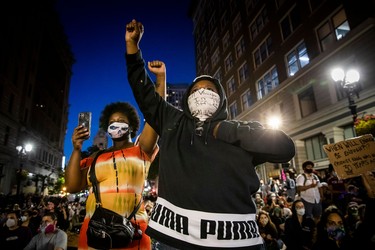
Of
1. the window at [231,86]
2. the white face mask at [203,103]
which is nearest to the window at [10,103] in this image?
the window at [231,86]

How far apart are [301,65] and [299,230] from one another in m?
15.9

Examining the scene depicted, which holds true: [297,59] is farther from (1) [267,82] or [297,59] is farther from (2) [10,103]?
(2) [10,103]

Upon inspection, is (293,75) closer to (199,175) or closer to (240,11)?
(240,11)

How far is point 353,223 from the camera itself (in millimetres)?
6363

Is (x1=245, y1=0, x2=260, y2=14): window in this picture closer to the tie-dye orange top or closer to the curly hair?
the curly hair

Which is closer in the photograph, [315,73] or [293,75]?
[315,73]

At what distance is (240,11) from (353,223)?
28.7 m

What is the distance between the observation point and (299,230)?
6.54m

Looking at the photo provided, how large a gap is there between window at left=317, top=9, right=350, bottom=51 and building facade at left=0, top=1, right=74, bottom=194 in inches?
919

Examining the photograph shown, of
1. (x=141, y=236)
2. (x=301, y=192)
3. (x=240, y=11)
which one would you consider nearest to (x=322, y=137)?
(x=301, y=192)

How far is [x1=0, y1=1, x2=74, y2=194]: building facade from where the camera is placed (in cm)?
2928

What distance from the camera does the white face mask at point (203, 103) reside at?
1.92 meters

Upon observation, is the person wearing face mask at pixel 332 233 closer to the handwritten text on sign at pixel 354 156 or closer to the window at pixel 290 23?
the handwritten text on sign at pixel 354 156

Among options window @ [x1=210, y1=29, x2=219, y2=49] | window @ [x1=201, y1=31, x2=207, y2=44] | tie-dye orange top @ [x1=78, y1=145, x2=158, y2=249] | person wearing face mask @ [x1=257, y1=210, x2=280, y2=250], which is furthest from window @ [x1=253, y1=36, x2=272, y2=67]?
tie-dye orange top @ [x1=78, y1=145, x2=158, y2=249]
